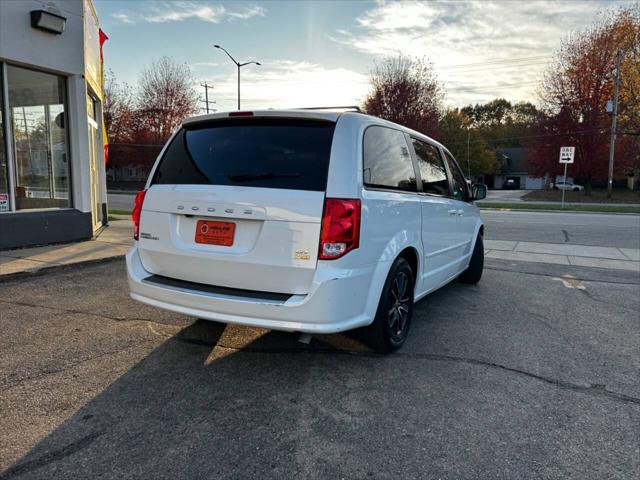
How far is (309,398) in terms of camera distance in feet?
10.7

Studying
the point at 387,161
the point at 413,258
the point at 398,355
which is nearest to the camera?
the point at 387,161

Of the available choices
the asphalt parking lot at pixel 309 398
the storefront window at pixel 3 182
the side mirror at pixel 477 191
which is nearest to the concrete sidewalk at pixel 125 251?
the storefront window at pixel 3 182

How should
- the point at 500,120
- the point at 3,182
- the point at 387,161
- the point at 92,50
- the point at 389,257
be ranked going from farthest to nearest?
the point at 500,120 → the point at 92,50 → the point at 3,182 → the point at 387,161 → the point at 389,257

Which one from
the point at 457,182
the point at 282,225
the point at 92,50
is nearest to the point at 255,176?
the point at 282,225

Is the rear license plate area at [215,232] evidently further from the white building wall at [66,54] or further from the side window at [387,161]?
the white building wall at [66,54]

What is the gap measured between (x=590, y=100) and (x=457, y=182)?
A: 117ft

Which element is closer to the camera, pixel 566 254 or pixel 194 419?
pixel 194 419

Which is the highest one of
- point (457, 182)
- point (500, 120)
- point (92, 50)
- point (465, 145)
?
point (500, 120)

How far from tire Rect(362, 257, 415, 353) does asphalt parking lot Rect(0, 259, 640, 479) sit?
0.51 feet

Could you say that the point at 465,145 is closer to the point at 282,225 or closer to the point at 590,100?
the point at 590,100

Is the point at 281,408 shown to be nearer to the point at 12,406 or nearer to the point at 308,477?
the point at 308,477

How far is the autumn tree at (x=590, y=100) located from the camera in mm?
34094

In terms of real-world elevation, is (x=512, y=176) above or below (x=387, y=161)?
above

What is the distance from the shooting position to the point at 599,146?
35500 mm
